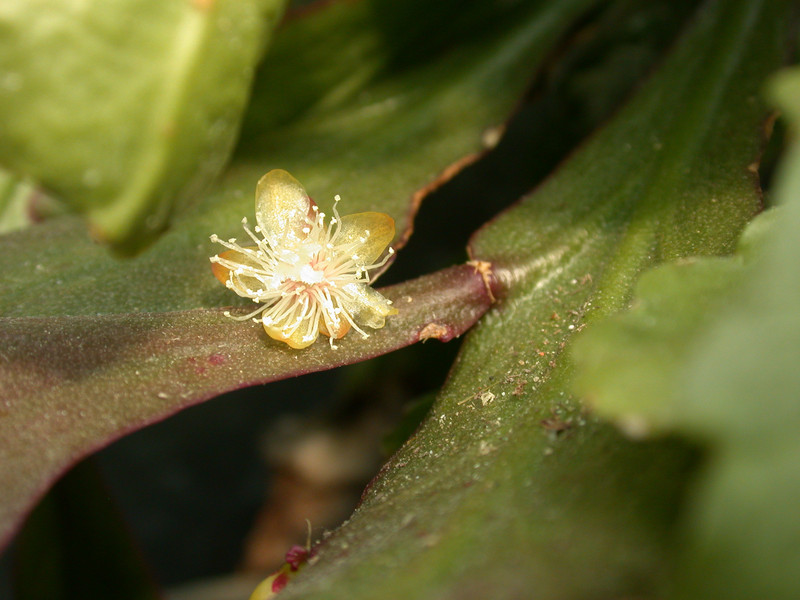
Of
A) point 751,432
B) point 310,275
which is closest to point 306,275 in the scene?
point 310,275

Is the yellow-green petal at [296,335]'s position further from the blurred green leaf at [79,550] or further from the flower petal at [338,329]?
the blurred green leaf at [79,550]

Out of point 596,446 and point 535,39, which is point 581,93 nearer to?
point 535,39

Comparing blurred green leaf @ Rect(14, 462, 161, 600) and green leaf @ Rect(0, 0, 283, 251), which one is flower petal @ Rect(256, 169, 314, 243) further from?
blurred green leaf @ Rect(14, 462, 161, 600)

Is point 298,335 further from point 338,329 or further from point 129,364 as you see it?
point 129,364

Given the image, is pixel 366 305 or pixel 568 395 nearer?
pixel 568 395

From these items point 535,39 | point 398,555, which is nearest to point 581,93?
point 535,39

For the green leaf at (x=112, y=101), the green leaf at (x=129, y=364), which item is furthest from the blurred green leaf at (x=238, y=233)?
the green leaf at (x=112, y=101)

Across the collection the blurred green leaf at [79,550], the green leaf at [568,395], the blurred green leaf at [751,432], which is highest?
the blurred green leaf at [79,550]

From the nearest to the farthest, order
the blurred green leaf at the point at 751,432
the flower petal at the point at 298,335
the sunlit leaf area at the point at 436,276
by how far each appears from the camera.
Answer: the blurred green leaf at the point at 751,432 → the sunlit leaf area at the point at 436,276 → the flower petal at the point at 298,335
